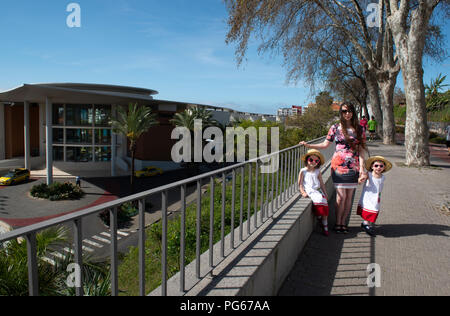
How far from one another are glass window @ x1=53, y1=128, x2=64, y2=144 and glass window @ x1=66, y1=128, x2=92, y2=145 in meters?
0.56

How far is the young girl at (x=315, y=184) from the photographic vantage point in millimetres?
4327

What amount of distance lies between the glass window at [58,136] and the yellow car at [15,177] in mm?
5319

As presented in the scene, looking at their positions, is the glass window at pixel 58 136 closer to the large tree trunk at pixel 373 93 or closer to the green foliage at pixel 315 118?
the green foliage at pixel 315 118

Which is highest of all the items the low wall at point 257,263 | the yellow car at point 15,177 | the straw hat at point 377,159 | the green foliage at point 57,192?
the straw hat at point 377,159

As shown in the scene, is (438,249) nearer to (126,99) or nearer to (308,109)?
(308,109)

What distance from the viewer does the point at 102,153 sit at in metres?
34.4

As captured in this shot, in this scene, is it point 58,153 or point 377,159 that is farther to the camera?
point 58,153

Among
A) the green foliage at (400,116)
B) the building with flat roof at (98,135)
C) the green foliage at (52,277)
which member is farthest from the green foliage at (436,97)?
the green foliage at (52,277)

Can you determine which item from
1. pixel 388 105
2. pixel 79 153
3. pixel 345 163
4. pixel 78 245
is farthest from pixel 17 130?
pixel 78 245

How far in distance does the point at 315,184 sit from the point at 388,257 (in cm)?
122

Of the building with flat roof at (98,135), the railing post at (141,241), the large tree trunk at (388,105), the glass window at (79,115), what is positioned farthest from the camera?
the glass window at (79,115)

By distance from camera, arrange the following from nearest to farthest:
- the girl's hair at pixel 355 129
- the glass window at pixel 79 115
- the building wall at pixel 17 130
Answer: the girl's hair at pixel 355 129
the glass window at pixel 79 115
the building wall at pixel 17 130

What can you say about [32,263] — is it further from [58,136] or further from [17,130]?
[17,130]

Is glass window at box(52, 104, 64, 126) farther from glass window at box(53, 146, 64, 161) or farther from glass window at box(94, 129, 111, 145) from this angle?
glass window at box(94, 129, 111, 145)
